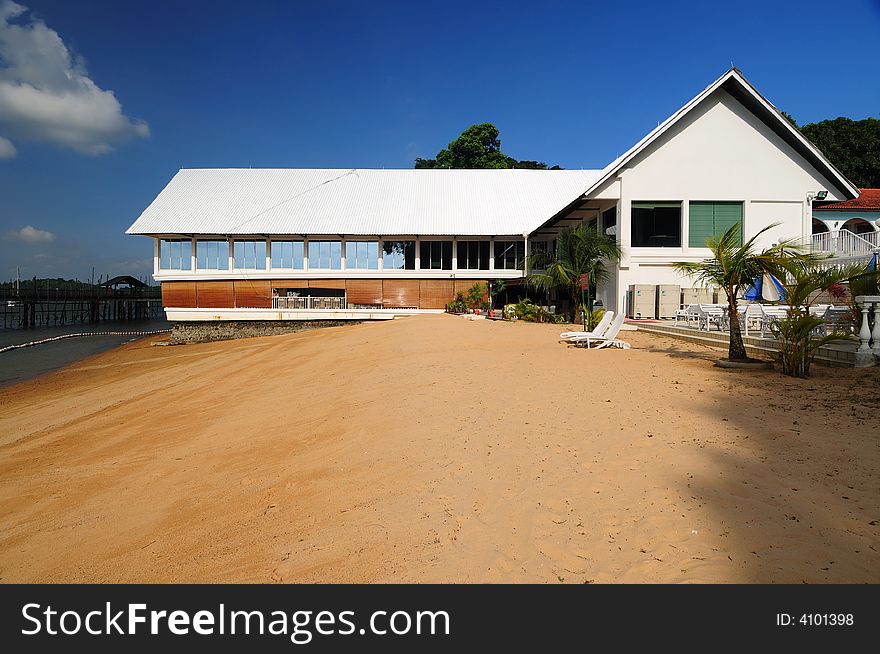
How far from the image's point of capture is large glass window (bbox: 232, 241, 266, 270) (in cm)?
3097

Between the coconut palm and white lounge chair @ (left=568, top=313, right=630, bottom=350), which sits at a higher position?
the coconut palm

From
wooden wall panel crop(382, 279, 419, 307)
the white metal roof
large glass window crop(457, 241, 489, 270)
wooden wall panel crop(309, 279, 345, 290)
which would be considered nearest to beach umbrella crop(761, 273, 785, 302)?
the white metal roof

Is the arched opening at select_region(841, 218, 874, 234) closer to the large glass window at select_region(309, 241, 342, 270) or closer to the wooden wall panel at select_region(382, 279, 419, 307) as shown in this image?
the wooden wall panel at select_region(382, 279, 419, 307)

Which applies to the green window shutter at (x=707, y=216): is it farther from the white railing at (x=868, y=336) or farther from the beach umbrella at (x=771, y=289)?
the white railing at (x=868, y=336)

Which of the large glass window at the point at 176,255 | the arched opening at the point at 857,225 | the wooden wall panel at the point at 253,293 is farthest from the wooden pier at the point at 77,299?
the arched opening at the point at 857,225

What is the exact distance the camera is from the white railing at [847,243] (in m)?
16.7

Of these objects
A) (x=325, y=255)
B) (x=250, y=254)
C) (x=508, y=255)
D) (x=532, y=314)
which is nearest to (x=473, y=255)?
(x=508, y=255)

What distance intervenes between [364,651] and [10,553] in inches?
138

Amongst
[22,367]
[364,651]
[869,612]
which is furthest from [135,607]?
[22,367]

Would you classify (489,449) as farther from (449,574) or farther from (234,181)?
(234,181)

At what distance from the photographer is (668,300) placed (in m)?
21.0

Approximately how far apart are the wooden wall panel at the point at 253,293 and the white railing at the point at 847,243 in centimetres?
2674

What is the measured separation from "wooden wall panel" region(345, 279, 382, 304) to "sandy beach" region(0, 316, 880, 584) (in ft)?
70.9

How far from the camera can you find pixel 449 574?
3.11 m
